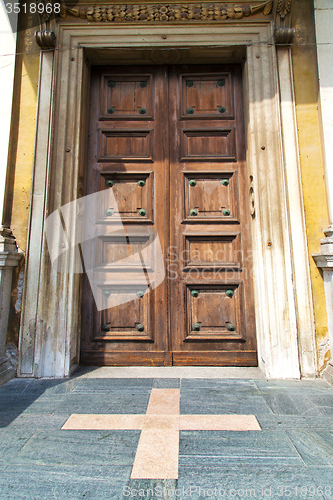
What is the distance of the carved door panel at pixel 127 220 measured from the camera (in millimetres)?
2695

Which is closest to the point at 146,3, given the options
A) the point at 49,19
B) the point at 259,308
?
the point at 49,19

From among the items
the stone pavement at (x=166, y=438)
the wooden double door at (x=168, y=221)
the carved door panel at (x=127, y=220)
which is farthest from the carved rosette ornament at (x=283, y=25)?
the stone pavement at (x=166, y=438)

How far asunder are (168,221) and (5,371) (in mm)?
1897

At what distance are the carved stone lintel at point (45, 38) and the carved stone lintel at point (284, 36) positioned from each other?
6.90 feet

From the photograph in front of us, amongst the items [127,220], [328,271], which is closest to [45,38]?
[127,220]

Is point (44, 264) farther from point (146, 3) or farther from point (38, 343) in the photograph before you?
point (146, 3)

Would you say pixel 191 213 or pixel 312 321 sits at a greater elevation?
pixel 191 213

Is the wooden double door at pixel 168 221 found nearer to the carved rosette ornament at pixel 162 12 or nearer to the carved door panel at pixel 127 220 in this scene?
the carved door panel at pixel 127 220

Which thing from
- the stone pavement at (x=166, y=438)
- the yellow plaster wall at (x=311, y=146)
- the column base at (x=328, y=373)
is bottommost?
the stone pavement at (x=166, y=438)

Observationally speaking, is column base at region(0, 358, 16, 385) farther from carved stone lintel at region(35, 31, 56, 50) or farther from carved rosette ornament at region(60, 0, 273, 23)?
carved rosette ornament at region(60, 0, 273, 23)

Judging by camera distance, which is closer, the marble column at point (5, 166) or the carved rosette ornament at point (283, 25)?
the marble column at point (5, 166)

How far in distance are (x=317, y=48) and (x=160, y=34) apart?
1473 millimetres

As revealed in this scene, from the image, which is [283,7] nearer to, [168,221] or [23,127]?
[168,221]

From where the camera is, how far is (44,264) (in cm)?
250
